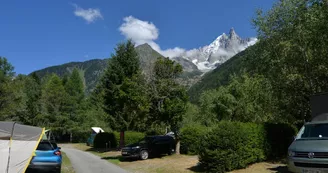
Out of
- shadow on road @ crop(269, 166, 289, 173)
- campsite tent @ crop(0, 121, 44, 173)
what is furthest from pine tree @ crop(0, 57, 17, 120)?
shadow on road @ crop(269, 166, 289, 173)

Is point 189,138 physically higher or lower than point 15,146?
higher

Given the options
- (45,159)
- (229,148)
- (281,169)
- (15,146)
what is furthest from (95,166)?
(281,169)

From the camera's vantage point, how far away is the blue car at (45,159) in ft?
43.7

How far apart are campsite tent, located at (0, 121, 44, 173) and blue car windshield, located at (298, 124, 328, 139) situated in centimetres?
927

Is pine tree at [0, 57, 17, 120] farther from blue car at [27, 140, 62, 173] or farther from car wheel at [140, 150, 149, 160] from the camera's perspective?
blue car at [27, 140, 62, 173]

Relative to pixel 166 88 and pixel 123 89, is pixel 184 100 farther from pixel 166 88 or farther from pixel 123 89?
pixel 123 89

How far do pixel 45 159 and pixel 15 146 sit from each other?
3.22 metres

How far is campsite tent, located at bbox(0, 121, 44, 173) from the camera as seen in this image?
10312 mm

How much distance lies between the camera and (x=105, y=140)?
3728 cm

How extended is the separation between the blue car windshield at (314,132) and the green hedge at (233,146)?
10.8ft

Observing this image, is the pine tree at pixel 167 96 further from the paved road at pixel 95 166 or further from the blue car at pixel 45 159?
the blue car at pixel 45 159

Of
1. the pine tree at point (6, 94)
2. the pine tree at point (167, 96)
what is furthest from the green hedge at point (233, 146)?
the pine tree at point (6, 94)

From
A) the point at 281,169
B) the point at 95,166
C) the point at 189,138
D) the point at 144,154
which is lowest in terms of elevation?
the point at 95,166

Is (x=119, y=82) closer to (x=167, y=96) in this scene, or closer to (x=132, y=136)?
(x=132, y=136)
